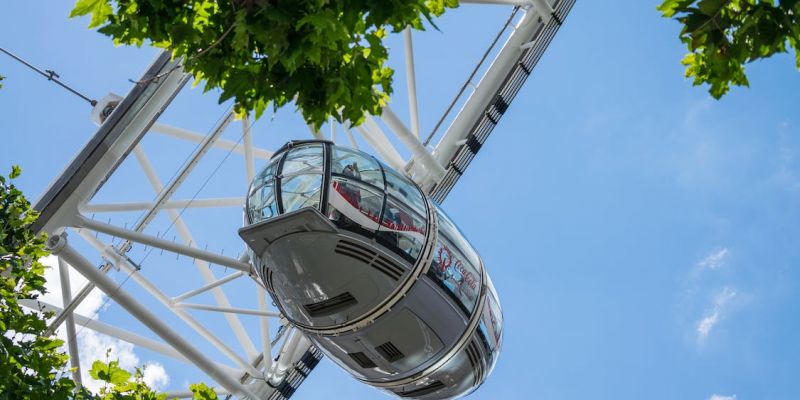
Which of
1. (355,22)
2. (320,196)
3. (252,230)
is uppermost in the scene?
(320,196)

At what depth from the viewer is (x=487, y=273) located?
42.1 ft

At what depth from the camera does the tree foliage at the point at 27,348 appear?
8398mm

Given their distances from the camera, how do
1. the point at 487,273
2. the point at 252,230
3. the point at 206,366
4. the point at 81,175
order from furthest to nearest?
the point at 206,366 → the point at 81,175 → the point at 487,273 → the point at 252,230

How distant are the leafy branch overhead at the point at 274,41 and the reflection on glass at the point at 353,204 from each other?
420 centimetres

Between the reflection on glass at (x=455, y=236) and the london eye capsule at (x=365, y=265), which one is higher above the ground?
the reflection on glass at (x=455, y=236)

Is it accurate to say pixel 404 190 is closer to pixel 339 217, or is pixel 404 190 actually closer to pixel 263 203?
pixel 339 217

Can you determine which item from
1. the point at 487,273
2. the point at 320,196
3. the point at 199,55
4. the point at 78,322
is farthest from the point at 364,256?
the point at 78,322

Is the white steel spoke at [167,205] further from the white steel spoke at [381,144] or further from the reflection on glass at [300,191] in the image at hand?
the reflection on glass at [300,191]

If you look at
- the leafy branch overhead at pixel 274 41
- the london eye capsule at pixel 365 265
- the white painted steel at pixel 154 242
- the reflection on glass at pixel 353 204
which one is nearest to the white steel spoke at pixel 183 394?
the white painted steel at pixel 154 242

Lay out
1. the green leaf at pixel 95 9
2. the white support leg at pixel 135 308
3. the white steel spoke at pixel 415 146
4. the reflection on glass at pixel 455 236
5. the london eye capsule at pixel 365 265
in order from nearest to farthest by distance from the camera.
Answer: the green leaf at pixel 95 9 < the london eye capsule at pixel 365 265 < the reflection on glass at pixel 455 236 < the white support leg at pixel 135 308 < the white steel spoke at pixel 415 146

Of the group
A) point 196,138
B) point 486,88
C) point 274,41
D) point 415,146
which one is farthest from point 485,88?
point 274,41

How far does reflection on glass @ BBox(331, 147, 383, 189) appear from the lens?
11.2 metres

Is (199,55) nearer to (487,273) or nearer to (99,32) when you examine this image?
(99,32)

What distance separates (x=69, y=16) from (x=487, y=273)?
7.50 meters
